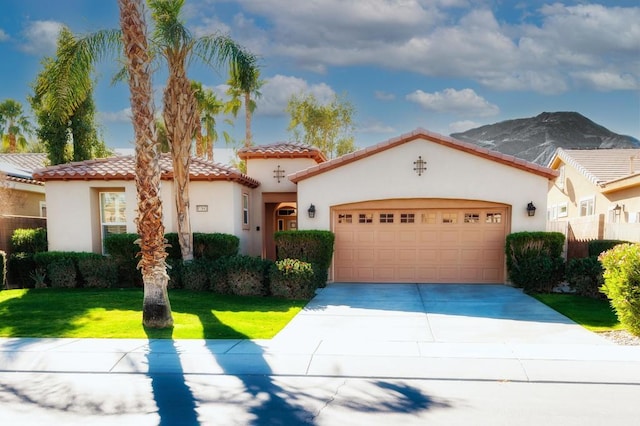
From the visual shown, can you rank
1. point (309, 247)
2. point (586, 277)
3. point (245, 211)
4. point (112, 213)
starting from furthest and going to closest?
point (245, 211)
point (112, 213)
point (309, 247)
point (586, 277)

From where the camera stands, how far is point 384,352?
6.55m

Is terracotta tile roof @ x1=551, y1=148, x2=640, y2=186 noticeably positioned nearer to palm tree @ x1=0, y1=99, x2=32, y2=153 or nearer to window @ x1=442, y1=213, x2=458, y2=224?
window @ x1=442, y1=213, x2=458, y2=224

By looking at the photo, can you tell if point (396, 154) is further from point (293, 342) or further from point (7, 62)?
point (7, 62)

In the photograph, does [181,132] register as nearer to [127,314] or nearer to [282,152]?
[282,152]

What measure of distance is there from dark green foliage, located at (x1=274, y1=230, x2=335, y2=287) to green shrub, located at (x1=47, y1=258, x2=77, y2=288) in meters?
6.31

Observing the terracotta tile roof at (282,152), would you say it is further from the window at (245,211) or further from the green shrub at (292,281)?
the green shrub at (292,281)

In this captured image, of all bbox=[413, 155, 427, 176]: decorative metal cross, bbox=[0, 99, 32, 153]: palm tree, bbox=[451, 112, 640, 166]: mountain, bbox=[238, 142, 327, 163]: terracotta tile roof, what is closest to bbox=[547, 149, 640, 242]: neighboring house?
bbox=[413, 155, 427, 176]: decorative metal cross

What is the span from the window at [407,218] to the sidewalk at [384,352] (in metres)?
4.56

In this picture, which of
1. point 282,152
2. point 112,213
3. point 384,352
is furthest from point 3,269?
point 384,352

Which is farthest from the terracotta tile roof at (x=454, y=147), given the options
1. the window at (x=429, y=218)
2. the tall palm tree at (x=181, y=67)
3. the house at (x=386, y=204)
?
the tall palm tree at (x=181, y=67)

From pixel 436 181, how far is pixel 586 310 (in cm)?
528

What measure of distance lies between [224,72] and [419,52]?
42.0ft

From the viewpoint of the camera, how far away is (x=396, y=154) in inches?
511

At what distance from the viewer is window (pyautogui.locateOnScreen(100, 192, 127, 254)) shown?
13984 mm
